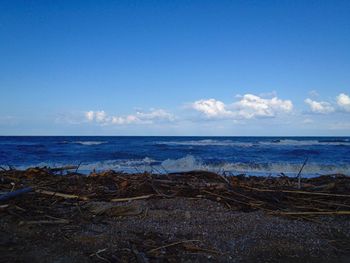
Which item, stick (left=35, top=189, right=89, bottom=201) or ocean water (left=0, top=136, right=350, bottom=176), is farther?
ocean water (left=0, top=136, right=350, bottom=176)

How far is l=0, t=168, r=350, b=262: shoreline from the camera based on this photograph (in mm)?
3748

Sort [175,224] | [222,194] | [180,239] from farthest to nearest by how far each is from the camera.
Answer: [222,194]
[175,224]
[180,239]

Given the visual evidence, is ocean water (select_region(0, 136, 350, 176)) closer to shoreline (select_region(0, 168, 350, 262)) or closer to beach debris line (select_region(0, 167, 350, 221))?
beach debris line (select_region(0, 167, 350, 221))

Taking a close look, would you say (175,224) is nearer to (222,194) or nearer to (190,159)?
(222,194)

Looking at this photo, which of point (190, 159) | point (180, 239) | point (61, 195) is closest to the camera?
point (180, 239)

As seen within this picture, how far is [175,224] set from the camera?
15.5 ft

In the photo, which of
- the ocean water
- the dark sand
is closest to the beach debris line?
the dark sand

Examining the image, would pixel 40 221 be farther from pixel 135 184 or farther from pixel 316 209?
pixel 316 209

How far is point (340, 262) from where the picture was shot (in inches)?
143

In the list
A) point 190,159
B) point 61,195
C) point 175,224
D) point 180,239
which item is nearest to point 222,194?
point 175,224

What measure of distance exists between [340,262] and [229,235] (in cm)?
126

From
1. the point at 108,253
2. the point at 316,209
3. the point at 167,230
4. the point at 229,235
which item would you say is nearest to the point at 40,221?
the point at 108,253

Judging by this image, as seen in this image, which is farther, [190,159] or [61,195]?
[190,159]

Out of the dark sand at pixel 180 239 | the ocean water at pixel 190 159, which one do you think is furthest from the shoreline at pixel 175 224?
the ocean water at pixel 190 159
